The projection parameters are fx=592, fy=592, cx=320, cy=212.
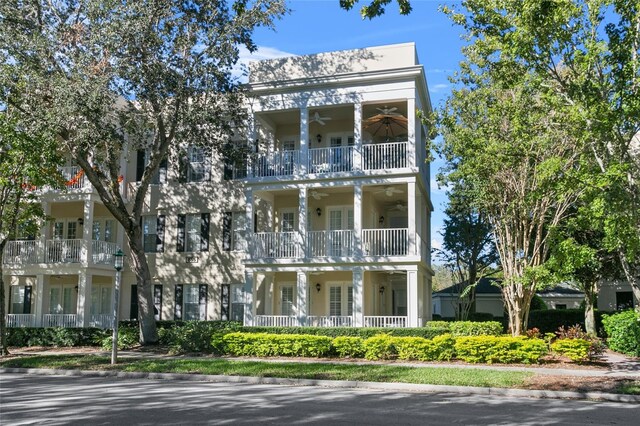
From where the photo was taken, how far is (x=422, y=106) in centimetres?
2544

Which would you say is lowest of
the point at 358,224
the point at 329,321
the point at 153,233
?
the point at 329,321

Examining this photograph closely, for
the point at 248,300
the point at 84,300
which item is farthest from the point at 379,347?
the point at 84,300

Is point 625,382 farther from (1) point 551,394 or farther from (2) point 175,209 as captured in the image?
(2) point 175,209

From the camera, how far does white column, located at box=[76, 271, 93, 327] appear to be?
85.5 ft

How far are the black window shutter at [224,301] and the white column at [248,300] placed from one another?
2.62m

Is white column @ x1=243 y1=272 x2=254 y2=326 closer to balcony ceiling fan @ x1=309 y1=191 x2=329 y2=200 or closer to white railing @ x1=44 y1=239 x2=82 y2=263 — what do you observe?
balcony ceiling fan @ x1=309 y1=191 x2=329 y2=200

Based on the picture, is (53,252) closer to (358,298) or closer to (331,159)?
(331,159)

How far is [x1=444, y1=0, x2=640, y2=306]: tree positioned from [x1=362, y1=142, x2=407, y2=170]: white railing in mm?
10113

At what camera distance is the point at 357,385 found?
14.1 meters

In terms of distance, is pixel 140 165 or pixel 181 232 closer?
pixel 181 232

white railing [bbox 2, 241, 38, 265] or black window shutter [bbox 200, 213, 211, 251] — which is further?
white railing [bbox 2, 241, 38, 265]

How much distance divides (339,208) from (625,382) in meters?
14.0

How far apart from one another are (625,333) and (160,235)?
19857mm

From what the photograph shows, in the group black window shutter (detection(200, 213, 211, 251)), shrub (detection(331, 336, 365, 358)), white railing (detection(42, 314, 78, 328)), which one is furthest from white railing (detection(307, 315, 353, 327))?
white railing (detection(42, 314, 78, 328))
